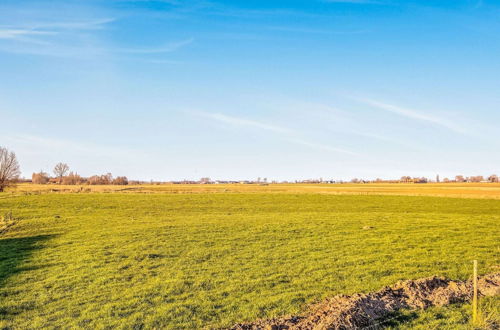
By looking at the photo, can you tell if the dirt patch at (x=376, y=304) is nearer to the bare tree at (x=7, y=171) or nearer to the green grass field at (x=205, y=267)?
the green grass field at (x=205, y=267)

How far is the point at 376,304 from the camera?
10.9 metres

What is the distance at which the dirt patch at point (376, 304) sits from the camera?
31.8 ft

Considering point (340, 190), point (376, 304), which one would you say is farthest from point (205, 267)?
point (340, 190)

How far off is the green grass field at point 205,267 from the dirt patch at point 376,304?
91 cm

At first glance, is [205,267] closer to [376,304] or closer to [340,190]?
[376,304]

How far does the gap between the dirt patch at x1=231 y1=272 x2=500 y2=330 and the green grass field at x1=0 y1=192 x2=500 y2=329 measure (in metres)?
0.91

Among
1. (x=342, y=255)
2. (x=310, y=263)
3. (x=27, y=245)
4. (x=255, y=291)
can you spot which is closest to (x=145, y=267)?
(x=255, y=291)

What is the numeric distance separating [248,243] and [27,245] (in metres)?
14.6

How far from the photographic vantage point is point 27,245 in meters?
25.0

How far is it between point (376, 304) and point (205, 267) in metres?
8.90

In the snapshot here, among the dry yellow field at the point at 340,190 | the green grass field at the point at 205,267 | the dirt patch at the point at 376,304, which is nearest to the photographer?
the dirt patch at the point at 376,304

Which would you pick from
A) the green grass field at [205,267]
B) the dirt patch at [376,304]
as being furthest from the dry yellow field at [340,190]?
the dirt patch at [376,304]

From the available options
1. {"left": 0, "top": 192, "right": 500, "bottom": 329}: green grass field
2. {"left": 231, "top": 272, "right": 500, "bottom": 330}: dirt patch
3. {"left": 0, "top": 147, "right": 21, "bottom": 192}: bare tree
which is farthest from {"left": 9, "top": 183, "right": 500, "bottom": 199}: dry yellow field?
{"left": 231, "top": 272, "right": 500, "bottom": 330}: dirt patch

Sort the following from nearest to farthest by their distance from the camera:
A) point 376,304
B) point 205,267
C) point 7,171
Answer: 1. point 376,304
2. point 205,267
3. point 7,171
